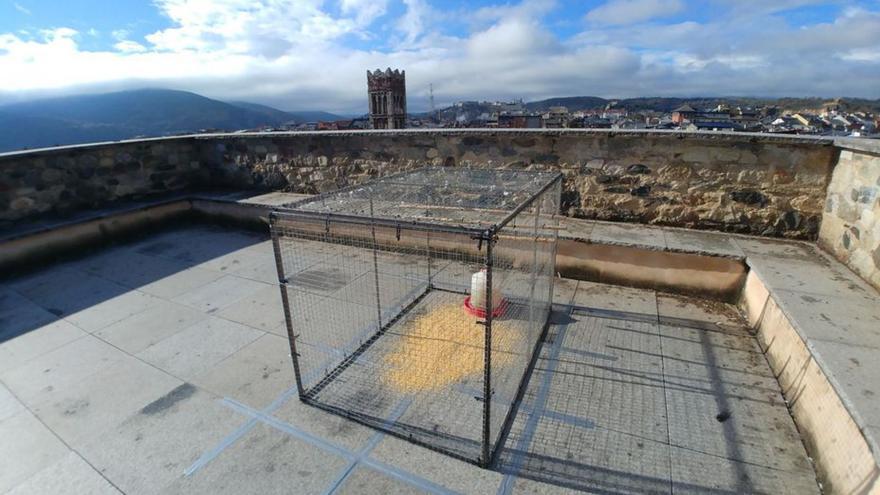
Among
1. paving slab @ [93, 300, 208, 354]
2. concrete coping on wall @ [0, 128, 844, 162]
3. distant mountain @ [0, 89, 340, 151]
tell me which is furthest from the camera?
distant mountain @ [0, 89, 340, 151]

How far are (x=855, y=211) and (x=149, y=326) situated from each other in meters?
6.90

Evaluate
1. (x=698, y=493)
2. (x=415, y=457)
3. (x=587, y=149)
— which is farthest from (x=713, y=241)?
(x=415, y=457)

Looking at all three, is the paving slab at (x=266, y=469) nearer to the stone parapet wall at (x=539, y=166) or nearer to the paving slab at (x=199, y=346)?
the paving slab at (x=199, y=346)

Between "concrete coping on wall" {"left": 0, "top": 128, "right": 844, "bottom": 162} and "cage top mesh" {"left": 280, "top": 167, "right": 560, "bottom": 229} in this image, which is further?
"concrete coping on wall" {"left": 0, "top": 128, "right": 844, "bottom": 162}

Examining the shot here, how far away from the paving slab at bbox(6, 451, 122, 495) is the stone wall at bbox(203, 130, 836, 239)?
4.91 metres

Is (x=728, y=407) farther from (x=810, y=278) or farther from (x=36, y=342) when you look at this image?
(x=36, y=342)

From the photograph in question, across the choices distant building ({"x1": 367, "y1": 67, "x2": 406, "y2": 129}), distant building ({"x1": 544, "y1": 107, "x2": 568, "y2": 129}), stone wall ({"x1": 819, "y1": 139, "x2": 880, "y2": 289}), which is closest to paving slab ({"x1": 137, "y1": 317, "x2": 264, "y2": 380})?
stone wall ({"x1": 819, "y1": 139, "x2": 880, "y2": 289})

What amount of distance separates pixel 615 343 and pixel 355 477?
96.3 inches

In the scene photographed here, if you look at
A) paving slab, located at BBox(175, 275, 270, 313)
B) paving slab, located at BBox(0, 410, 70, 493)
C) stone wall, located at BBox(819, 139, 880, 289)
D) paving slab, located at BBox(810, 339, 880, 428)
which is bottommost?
paving slab, located at BBox(0, 410, 70, 493)

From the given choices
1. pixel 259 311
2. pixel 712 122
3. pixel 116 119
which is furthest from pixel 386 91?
pixel 116 119

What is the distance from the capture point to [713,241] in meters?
4.57

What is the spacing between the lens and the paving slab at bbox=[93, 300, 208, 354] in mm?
3785

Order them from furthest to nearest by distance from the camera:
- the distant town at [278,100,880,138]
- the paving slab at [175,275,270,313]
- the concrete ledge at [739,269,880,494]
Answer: the distant town at [278,100,880,138], the paving slab at [175,275,270,313], the concrete ledge at [739,269,880,494]

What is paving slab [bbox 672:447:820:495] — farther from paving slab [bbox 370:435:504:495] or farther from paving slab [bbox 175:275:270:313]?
paving slab [bbox 175:275:270:313]
